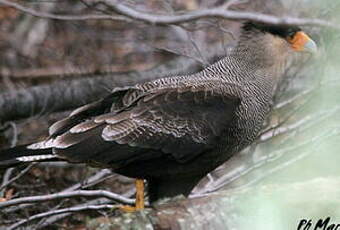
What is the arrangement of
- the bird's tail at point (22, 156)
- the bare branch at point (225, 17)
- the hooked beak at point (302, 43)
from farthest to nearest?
1. the hooked beak at point (302, 43)
2. the bird's tail at point (22, 156)
3. the bare branch at point (225, 17)

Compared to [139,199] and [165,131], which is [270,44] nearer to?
[165,131]

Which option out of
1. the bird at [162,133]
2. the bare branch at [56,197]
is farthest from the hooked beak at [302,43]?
the bare branch at [56,197]

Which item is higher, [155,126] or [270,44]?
[270,44]

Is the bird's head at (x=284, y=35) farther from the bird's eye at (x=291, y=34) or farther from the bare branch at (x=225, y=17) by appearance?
the bare branch at (x=225, y=17)

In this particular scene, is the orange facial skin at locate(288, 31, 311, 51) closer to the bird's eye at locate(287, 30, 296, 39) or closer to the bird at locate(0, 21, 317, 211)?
the bird's eye at locate(287, 30, 296, 39)

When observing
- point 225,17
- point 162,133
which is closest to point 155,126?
point 162,133

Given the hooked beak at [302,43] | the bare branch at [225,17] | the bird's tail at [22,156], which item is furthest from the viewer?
the hooked beak at [302,43]

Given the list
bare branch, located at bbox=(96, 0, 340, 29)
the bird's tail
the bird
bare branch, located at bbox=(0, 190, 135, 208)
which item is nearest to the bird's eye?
the bird

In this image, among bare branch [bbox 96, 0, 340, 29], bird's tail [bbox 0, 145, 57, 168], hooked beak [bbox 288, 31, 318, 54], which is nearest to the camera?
bare branch [bbox 96, 0, 340, 29]

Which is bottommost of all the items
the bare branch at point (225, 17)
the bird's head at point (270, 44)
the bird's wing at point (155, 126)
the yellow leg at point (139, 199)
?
the yellow leg at point (139, 199)
